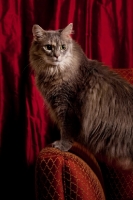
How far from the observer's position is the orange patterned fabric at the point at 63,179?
1.20 m

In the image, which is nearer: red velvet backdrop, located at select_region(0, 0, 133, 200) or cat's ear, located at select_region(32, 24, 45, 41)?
cat's ear, located at select_region(32, 24, 45, 41)

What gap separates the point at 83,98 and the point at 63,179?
1.45 feet

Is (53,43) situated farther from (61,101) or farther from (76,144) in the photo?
(76,144)

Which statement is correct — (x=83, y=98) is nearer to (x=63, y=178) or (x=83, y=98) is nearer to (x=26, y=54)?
(x=63, y=178)

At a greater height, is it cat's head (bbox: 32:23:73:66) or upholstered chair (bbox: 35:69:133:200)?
cat's head (bbox: 32:23:73:66)

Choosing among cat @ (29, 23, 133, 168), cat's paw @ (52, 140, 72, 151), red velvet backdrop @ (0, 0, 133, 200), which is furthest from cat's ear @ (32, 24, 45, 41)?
cat's paw @ (52, 140, 72, 151)

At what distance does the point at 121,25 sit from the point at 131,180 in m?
1.02

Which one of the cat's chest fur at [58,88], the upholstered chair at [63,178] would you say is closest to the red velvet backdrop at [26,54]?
the cat's chest fur at [58,88]

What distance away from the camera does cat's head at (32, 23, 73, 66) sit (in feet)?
4.91

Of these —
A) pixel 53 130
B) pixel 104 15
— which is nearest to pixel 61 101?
pixel 53 130

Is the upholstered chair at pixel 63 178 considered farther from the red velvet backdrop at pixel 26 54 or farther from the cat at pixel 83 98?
the red velvet backdrop at pixel 26 54

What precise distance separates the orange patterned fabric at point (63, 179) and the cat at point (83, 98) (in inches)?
7.2

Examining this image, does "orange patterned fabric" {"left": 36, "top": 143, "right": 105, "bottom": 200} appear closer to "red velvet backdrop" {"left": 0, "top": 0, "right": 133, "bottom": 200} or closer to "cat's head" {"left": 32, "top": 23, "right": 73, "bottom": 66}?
"cat's head" {"left": 32, "top": 23, "right": 73, "bottom": 66}

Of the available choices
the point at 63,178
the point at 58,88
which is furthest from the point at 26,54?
the point at 63,178
